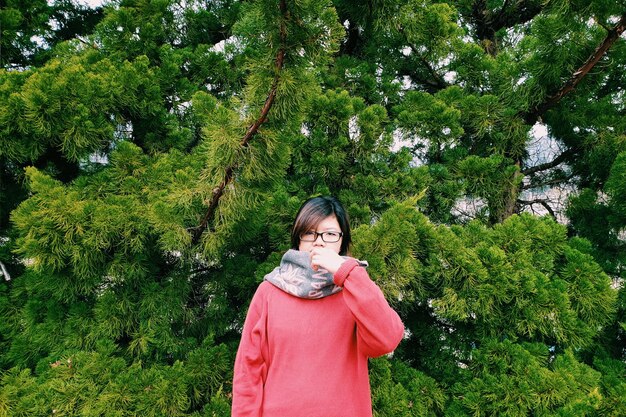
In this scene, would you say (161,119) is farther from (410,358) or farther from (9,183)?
(410,358)

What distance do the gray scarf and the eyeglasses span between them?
0.19 ft

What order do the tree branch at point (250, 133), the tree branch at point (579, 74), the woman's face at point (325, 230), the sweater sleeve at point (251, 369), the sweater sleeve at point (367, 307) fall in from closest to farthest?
the sweater sleeve at point (367, 307), the sweater sleeve at point (251, 369), the woman's face at point (325, 230), the tree branch at point (250, 133), the tree branch at point (579, 74)

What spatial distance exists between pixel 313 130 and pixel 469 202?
4.25 ft

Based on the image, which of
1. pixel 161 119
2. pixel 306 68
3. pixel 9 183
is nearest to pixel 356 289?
pixel 306 68

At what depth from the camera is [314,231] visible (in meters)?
1.32

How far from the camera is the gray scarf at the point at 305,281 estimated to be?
126cm

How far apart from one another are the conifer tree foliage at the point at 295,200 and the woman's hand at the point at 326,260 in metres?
0.67

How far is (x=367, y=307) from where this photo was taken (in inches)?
42.7

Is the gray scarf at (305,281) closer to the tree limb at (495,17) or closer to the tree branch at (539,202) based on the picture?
the tree branch at (539,202)

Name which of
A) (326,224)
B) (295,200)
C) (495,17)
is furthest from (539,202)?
(326,224)

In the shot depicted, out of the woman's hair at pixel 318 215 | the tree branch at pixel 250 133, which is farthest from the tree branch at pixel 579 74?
the woman's hair at pixel 318 215

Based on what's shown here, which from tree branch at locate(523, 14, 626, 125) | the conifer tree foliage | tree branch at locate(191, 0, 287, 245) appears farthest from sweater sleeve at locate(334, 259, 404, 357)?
tree branch at locate(523, 14, 626, 125)

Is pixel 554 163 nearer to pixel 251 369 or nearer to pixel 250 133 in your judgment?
pixel 250 133

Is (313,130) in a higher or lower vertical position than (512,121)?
lower
